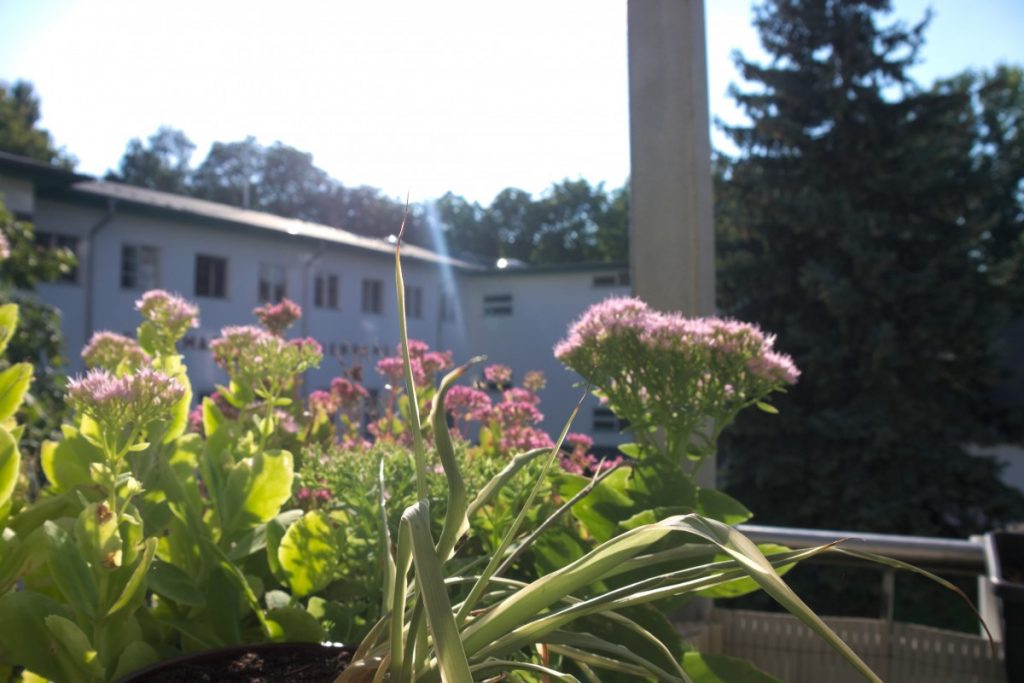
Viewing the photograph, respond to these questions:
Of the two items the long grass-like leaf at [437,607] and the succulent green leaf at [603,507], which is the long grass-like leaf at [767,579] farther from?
the succulent green leaf at [603,507]

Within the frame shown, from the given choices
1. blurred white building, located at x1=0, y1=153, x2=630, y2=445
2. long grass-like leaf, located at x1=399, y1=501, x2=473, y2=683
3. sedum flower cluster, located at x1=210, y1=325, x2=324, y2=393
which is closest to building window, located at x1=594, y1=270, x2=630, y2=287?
blurred white building, located at x1=0, y1=153, x2=630, y2=445

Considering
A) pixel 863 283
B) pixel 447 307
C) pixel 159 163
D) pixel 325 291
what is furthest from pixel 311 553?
pixel 159 163

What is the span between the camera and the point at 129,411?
2.40ft

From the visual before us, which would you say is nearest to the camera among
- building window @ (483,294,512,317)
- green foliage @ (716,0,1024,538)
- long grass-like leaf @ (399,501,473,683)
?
long grass-like leaf @ (399,501,473,683)

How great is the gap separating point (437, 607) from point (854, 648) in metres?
1.23

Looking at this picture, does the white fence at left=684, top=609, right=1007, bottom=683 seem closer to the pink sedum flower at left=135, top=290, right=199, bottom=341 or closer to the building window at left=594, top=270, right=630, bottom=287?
the pink sedum flower at left=135, top=290, right=199, bottom=341

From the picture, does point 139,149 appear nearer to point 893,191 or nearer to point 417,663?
point 893,191

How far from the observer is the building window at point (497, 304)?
790 inches

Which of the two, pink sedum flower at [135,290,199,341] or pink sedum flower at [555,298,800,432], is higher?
pink sedum flower at [135,290,199,341]

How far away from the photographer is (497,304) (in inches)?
791

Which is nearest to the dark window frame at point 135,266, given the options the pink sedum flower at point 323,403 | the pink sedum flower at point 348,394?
the pink sedum flower at point 323,403

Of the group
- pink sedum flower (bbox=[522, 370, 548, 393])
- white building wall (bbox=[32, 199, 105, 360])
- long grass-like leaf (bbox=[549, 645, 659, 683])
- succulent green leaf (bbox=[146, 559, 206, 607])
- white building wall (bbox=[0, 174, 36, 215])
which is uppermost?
white building wall (bbox=[0, 174, 36, 215])

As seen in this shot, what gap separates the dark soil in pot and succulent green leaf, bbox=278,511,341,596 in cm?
16

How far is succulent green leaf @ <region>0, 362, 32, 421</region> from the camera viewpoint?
88cm
